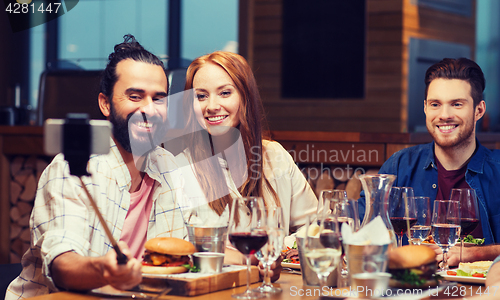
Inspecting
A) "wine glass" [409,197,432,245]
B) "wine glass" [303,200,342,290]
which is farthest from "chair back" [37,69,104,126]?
"wine glass" [303,200,342,290]

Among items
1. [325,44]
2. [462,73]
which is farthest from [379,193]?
[325,44]

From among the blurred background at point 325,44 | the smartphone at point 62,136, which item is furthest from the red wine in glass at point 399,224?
the blurred background at point 325,44

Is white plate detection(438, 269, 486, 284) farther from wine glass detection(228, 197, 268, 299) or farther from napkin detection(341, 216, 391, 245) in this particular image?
wine glass detection(228, 197, 268, 299)

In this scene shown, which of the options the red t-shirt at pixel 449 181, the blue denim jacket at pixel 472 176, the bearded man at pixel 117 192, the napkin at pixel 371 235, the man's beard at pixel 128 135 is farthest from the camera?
the red t-shirt at pixel 449 181

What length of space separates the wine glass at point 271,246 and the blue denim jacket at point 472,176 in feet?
3.35

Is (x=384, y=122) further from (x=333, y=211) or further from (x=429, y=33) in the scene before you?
(x=333, y=211)

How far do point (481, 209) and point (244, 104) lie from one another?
1.08 metres

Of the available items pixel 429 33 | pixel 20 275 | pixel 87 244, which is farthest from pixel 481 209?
pixel 429 33

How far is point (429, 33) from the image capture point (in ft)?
17.9

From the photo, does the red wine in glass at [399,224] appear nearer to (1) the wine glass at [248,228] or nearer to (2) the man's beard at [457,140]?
(1) the wine glass at [248,228]

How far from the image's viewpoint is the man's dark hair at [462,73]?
8.10 feet

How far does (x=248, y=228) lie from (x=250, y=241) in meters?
0.03

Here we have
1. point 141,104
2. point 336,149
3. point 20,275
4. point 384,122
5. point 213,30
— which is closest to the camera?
point 20,275

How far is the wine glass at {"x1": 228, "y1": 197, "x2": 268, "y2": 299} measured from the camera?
131 centimetres
